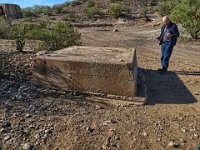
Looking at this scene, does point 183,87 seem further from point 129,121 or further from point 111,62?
point 129,121

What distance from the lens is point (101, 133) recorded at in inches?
187

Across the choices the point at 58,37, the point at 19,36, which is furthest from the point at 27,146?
the point at 58,37

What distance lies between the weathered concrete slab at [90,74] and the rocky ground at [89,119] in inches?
8.4

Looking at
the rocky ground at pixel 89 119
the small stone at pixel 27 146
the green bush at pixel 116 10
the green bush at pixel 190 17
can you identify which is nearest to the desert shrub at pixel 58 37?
the rocky ground at pixel 89 119

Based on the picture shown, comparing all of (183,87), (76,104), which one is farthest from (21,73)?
(183,87)

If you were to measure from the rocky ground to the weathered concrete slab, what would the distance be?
213 mm

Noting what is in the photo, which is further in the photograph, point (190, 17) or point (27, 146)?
point (190, 17)

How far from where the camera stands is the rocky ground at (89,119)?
14.8 ft

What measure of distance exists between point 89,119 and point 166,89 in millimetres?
2395

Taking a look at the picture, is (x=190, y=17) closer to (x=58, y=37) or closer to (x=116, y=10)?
(x=58, y=37)

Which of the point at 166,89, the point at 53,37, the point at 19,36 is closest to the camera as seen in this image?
the point at 166,89

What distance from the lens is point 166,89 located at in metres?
7.02

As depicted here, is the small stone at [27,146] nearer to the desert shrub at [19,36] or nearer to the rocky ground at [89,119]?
the rocky ground at [89,119]

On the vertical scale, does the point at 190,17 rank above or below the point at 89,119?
below
